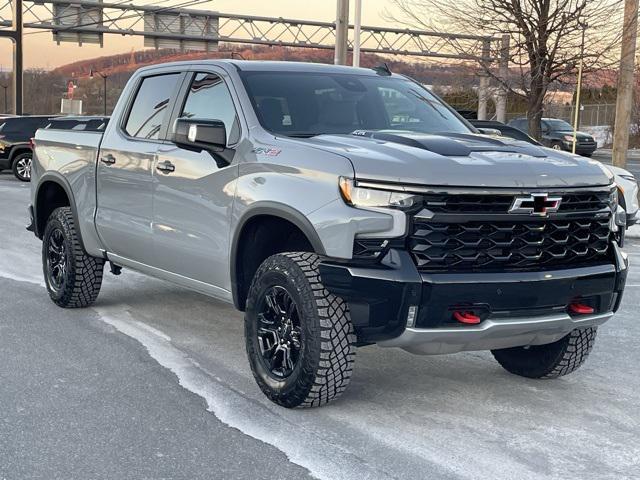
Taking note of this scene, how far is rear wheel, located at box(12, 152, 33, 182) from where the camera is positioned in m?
24.2

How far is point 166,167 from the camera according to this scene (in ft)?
20.1

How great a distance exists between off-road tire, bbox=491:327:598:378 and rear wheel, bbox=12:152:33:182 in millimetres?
20420

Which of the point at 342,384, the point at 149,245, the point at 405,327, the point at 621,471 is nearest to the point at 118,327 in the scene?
the point at 149,245

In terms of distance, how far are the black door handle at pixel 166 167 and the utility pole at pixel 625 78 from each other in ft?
40.9

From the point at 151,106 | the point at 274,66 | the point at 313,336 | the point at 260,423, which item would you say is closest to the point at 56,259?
→ the point at 151,106

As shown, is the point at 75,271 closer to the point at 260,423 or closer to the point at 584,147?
the point at 260,423

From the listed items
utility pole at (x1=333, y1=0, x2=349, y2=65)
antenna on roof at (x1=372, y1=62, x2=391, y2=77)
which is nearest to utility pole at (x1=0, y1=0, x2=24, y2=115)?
utility pole at (x1=333, y1=0, x2=349, y2=65)

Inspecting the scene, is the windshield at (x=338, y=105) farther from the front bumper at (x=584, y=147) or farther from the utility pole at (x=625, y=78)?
the front bumper at (x=584, y=147)

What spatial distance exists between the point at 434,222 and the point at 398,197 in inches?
8.4

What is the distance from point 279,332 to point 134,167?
2.07m

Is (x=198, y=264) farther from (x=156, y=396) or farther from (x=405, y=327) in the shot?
(x=405, y=327)

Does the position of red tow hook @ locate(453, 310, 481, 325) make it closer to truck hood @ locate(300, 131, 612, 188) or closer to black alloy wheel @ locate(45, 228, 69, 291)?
truck hood @ locate(300, 131, 612, 188)

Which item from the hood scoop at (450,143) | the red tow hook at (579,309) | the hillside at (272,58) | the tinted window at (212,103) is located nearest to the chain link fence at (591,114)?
the hillside at (272,58)

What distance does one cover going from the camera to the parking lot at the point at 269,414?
426cm
